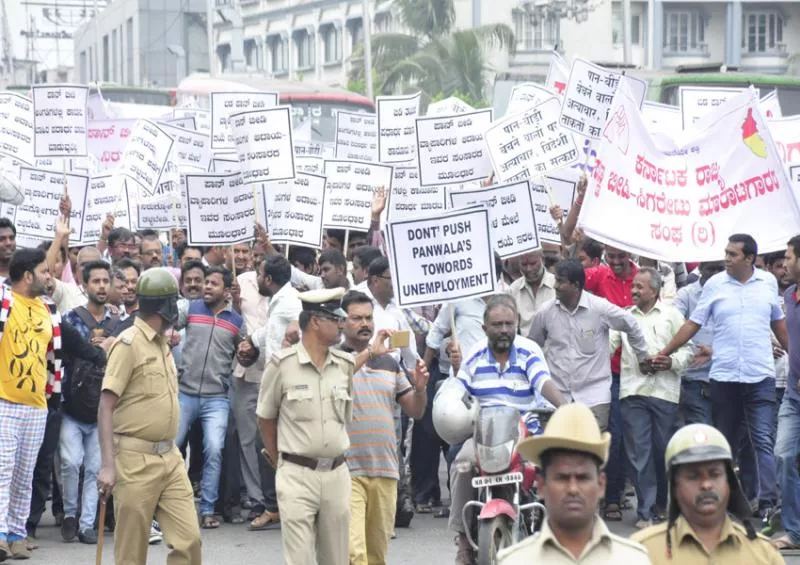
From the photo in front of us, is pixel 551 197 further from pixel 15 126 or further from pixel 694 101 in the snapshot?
pixel 15 126

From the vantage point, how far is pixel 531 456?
4945mm

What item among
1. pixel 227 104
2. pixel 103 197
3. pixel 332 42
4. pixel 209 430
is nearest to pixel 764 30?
pixel 332 42

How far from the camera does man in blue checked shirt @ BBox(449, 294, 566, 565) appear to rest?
355 inches

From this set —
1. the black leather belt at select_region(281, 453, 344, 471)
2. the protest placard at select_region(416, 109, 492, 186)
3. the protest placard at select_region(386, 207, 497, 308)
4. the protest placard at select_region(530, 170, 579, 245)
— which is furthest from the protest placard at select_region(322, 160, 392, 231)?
the black leather belt at select_region(281, 453, 344, 471)

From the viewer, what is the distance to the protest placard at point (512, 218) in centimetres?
1210

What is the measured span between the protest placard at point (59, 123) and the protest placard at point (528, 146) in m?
3.99

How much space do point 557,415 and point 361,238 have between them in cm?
1033

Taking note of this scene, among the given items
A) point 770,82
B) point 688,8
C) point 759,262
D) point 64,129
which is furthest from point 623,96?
point 688,8

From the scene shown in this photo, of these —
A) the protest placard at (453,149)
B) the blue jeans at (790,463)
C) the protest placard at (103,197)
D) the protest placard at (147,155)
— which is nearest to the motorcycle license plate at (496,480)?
the blue jeans at (790,463)

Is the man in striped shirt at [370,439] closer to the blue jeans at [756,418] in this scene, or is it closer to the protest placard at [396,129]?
the blue jeans at [756,418]

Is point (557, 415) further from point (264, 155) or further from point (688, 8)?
point (688, 8)

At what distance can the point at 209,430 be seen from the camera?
37.7 ft

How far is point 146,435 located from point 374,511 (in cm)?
125

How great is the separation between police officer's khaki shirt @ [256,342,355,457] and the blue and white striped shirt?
1052mm
